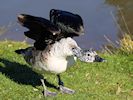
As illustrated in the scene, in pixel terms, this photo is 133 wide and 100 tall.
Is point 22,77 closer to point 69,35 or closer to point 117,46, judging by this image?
point 69,35

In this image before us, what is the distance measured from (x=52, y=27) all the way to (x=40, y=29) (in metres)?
0.33

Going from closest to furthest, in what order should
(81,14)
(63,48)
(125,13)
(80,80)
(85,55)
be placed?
(85,55) < (63,48) < (80,80) < (81,14) < (125,13)

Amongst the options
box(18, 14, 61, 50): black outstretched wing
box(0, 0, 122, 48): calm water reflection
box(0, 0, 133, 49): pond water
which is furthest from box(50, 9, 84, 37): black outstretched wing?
box(0, 0, 122, 48): calm water reflection

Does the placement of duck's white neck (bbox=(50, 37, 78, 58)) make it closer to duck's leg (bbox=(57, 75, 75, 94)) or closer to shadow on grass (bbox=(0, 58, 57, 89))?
duck's leg (bbox=(57, 75, 75, 94))

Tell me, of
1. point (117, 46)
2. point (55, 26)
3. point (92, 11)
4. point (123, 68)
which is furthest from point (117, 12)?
→ point (55, 26)

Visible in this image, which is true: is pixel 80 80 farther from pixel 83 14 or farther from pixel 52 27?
pixel 83 14

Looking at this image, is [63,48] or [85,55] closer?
[85,55]

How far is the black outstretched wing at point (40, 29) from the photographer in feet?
24.9

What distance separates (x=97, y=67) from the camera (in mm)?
9977

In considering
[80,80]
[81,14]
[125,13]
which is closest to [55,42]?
[80,80]

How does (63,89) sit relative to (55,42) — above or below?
below

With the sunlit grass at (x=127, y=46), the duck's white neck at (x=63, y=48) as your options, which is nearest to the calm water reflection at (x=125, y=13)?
the sunlit grass at (x=127, y=46)

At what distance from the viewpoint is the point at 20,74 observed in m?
9.19

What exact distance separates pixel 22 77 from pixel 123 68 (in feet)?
7.30
